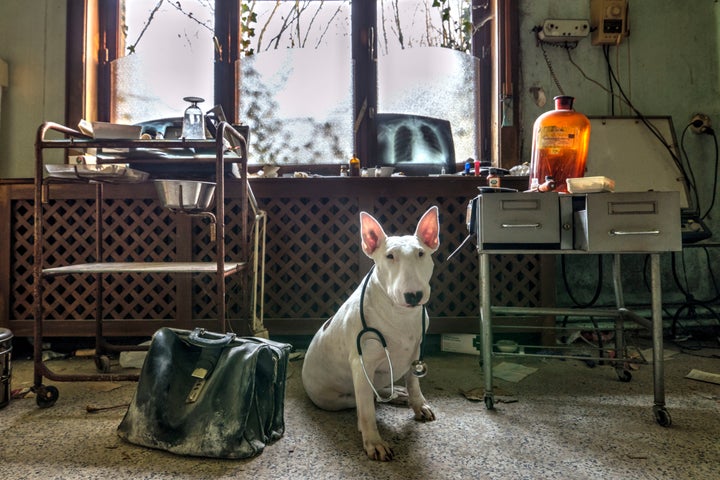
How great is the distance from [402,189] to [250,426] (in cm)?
183

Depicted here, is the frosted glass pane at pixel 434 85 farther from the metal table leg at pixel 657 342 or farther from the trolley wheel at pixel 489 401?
the trolley wheel at pixel 489 401

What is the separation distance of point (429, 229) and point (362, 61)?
7.34ft

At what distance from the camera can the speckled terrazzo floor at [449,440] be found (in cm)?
132

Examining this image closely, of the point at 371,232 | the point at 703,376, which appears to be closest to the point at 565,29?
the point at 703,376

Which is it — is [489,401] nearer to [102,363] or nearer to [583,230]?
[583,230]

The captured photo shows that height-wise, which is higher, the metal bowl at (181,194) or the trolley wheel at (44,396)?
the metal bowl at (181,194)

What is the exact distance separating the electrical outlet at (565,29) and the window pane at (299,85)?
1596 millimetres

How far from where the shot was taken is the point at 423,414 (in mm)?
1718

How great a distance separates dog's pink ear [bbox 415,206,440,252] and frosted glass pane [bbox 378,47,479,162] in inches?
78.9

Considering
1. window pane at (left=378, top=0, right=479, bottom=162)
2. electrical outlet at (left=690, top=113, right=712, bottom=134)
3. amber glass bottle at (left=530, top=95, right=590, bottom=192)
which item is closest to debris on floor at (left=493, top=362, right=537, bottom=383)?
amber glass bottle at (left=530, top=95, right=590, bottom=192)

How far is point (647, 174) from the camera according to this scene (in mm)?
3027

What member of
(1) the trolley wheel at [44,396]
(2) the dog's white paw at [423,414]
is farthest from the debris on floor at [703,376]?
(1) the trolley wheel at [44,396]

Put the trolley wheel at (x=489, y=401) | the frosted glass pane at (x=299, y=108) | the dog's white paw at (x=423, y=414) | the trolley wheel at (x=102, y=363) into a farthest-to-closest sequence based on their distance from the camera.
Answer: the frosted glass pane at (x=299, y=108) → the trolley wheel at (x=102, y=363) → the trolley wheel at (x=489, y=401) → the dog's white paw at (x=423, y=414)

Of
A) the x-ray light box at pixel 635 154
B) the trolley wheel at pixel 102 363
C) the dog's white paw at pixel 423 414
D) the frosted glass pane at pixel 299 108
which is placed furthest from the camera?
the frosted glass pane at pixel 299 108
